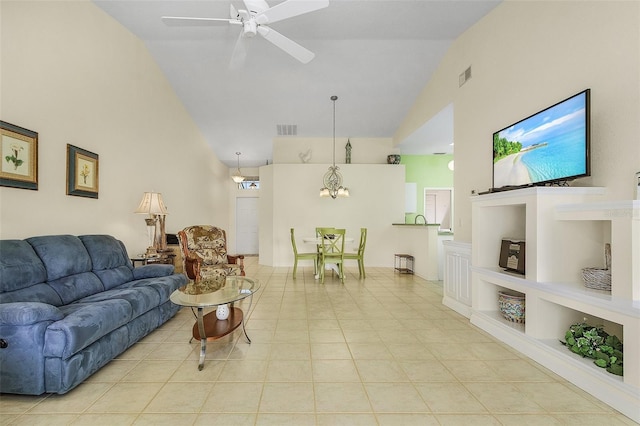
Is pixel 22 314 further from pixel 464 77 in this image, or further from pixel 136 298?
pixel 464 77

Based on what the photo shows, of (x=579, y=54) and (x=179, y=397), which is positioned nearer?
(x=179, y=397)

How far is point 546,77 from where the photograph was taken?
265cm

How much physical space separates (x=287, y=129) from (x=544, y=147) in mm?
5274

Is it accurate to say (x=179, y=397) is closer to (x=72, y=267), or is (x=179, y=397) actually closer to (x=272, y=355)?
(x=272, y=355)

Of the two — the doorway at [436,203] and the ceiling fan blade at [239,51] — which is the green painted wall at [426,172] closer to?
the doorway at [436,203]

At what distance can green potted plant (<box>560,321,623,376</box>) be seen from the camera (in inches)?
71.9

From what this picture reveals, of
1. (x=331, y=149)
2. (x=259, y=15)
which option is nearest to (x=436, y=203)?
(x=331, y=149)

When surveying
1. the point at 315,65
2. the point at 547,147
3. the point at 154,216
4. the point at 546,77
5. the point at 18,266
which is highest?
the point at 315,65

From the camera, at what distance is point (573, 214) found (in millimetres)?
2104

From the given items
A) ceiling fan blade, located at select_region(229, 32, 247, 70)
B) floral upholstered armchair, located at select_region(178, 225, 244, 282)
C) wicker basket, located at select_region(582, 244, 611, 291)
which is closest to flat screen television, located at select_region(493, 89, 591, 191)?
wicker basket, located at select_region(582, 244, 611, 291)

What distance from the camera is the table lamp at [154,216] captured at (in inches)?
156

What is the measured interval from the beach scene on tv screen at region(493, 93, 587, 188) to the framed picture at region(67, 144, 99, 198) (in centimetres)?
466

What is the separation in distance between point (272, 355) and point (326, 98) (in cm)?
493

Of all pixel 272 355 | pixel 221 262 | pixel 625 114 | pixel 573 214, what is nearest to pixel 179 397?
pixel 272 355
